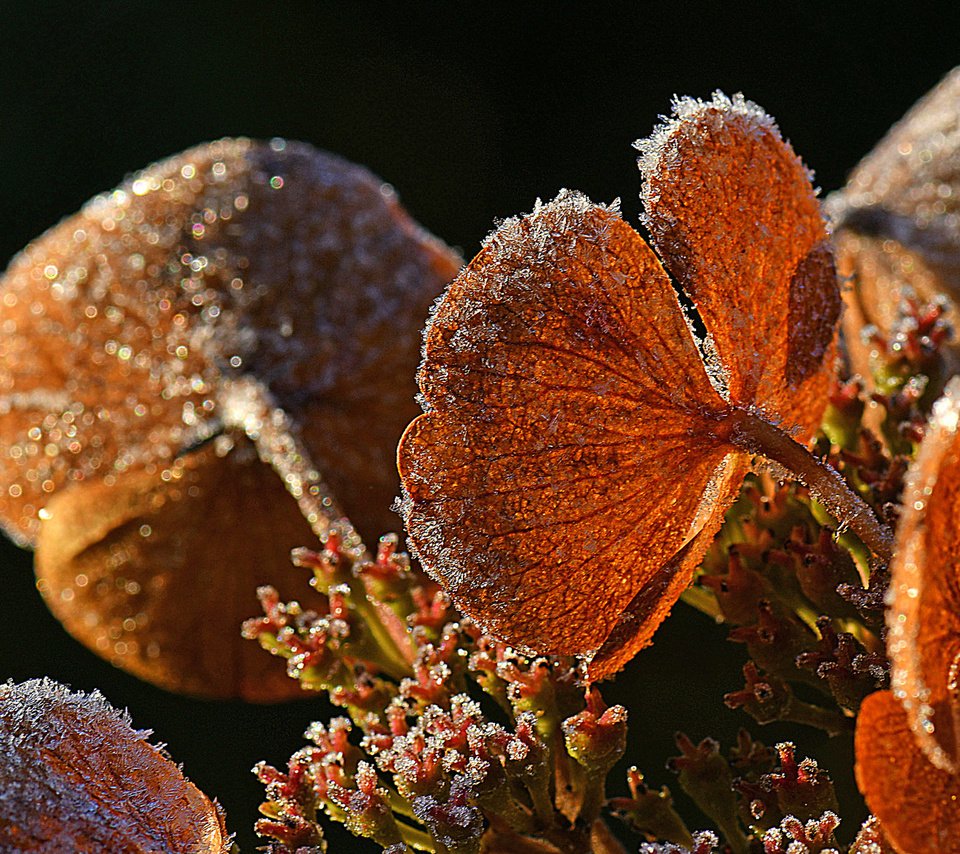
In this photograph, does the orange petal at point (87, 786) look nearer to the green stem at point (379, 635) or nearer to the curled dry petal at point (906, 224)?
the green stem at point (379, 635)

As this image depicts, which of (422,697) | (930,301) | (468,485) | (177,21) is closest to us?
(468,485)

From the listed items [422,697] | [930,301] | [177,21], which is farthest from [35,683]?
[177,21]

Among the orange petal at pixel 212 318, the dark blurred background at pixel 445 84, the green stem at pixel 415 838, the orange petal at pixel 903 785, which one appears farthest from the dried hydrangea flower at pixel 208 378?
the dark blurred background at pixel 445 84

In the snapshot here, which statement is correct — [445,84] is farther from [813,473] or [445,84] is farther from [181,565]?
[813,473]

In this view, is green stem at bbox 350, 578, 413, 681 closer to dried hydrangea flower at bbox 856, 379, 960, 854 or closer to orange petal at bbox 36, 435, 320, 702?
orange petal at bbox 36, 435, 320, 702

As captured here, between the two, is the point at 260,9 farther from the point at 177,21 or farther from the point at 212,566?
the point at 212,566

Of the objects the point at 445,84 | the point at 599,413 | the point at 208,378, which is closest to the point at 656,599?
the point at 599,413
